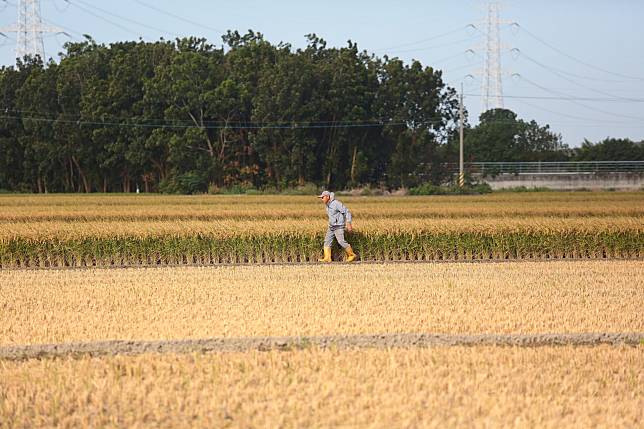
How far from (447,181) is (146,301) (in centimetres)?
6236

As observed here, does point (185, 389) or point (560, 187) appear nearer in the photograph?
point (185, 389)

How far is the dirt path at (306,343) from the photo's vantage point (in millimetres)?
10617

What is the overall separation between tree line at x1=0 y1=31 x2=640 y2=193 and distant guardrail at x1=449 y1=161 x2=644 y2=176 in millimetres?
4557

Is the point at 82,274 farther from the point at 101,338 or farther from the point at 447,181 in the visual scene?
the point at 447,181

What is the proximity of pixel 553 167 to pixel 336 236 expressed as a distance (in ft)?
219

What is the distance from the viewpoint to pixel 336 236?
2173 centimetres

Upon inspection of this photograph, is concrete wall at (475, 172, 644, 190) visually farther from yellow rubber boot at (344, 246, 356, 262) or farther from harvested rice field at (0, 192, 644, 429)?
yellow rubber boot at (344, 246, 356, 262)

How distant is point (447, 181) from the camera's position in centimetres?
7544

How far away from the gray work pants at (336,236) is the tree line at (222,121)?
47669mm

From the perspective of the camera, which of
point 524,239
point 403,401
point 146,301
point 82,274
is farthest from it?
point 524,239

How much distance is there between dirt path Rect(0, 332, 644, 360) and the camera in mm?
10617

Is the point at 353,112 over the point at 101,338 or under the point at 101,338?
over

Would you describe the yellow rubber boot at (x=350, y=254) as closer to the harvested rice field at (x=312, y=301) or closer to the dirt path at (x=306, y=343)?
the harvested rice field at (x=312, y=301)

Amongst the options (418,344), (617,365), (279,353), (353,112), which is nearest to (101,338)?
(279,353)
